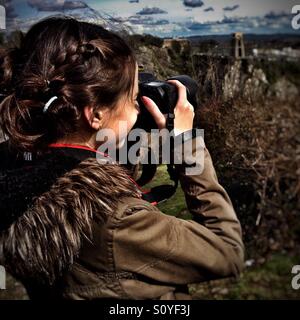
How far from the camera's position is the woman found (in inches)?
31.8

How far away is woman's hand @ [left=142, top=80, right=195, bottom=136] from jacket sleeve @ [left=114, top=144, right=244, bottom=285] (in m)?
0.15

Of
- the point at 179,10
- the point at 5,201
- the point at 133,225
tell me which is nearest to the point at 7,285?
the point at 5,201

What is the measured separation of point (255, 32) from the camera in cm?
104

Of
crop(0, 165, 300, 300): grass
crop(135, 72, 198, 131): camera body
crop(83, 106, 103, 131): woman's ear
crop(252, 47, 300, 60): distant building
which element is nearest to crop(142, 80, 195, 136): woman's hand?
crop(135, 72, 198, 131): camera body

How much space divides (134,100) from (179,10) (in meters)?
0.40

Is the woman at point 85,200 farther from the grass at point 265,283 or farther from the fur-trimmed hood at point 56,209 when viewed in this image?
the grass at point 265,283

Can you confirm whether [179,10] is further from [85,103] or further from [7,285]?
[7,285]

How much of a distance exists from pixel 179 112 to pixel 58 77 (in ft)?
1.05

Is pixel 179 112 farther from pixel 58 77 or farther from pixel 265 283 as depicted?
pixel 265 283

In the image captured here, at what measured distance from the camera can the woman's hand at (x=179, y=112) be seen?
951 millimetres

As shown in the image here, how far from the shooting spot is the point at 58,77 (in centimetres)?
83

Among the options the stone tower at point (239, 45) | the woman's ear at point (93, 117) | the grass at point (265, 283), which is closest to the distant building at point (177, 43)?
the stone tower at point (239, 45)

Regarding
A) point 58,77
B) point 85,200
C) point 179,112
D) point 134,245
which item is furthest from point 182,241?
point 58,77

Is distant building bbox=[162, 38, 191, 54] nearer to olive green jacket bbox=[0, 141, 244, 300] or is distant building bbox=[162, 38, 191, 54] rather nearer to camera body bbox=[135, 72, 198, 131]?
camera body bbox=[135, 72, 198, 131]
